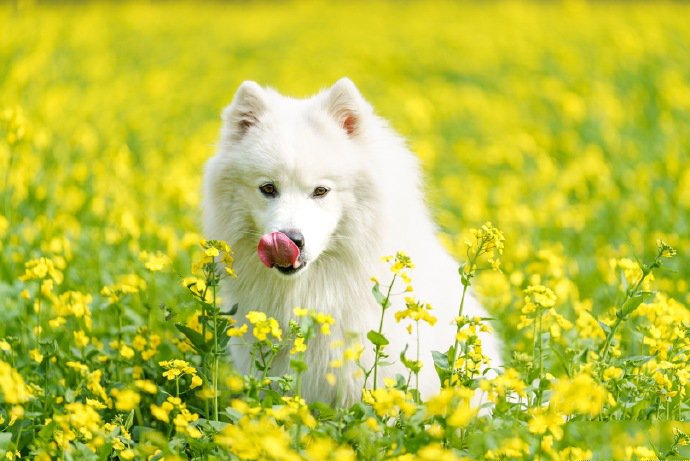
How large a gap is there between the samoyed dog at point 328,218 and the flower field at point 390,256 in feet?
0.35

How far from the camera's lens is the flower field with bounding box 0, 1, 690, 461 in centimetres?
266

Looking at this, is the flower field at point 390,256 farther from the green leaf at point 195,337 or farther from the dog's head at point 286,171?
the dog's head at point 286,171

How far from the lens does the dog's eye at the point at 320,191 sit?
3.51 m

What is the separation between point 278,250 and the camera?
129 inches

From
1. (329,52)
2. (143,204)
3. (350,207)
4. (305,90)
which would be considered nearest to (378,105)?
(305,90)

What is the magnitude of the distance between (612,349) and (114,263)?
2989 mm

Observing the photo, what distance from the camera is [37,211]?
5703 millimetres

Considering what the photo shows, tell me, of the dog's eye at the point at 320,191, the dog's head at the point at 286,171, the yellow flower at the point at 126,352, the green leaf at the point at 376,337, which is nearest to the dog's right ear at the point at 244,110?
the dog's head at the point at 286,171

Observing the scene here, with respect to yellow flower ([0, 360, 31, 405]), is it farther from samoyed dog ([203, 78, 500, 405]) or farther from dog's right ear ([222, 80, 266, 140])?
dog's right ear ([222, 80, 266, 140])

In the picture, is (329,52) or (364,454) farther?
(329,52)

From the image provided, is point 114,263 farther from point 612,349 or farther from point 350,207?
point 612,349

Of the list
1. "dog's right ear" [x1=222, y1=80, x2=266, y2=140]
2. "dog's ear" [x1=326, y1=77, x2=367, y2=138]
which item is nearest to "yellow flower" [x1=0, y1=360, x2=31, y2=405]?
"dog's right ear" [x1=222, y1=80, x2=266, y2=140]

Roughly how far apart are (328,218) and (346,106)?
52cm

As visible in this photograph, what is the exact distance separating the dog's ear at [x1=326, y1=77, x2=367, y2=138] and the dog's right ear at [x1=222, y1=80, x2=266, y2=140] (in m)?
0.29
